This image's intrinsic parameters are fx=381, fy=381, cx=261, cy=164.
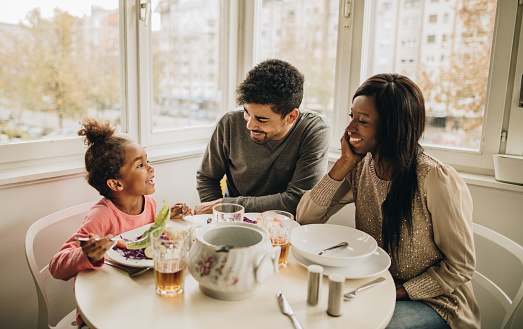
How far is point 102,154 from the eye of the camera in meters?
1.39

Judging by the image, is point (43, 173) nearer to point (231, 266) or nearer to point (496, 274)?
point (231, 266)

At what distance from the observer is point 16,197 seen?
151 cm

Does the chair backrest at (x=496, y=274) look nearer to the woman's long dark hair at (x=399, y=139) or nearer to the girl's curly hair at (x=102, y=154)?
the woman's long dark hair at (x=399, y=139)

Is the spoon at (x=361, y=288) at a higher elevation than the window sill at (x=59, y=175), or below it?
below

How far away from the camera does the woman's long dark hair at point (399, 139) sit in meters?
1.26

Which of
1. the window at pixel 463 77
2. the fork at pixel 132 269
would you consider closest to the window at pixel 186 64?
the window at pixel 463 77

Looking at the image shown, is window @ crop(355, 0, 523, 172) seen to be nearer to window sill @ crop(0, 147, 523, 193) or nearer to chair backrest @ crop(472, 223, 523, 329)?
window sill @ crop(0, 147, 523, 193)

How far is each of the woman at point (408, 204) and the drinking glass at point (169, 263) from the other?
2.12 ft

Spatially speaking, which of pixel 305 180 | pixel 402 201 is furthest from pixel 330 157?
pixel 402 201

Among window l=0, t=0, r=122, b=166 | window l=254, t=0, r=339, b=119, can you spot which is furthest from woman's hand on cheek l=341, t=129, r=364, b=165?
window l=0, t=0, r=122, b=166

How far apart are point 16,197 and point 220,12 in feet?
5.54

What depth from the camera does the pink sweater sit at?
3.24 ft

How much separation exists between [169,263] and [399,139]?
32.9 inches

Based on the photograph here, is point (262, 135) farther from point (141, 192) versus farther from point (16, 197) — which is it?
point (16, 197)
